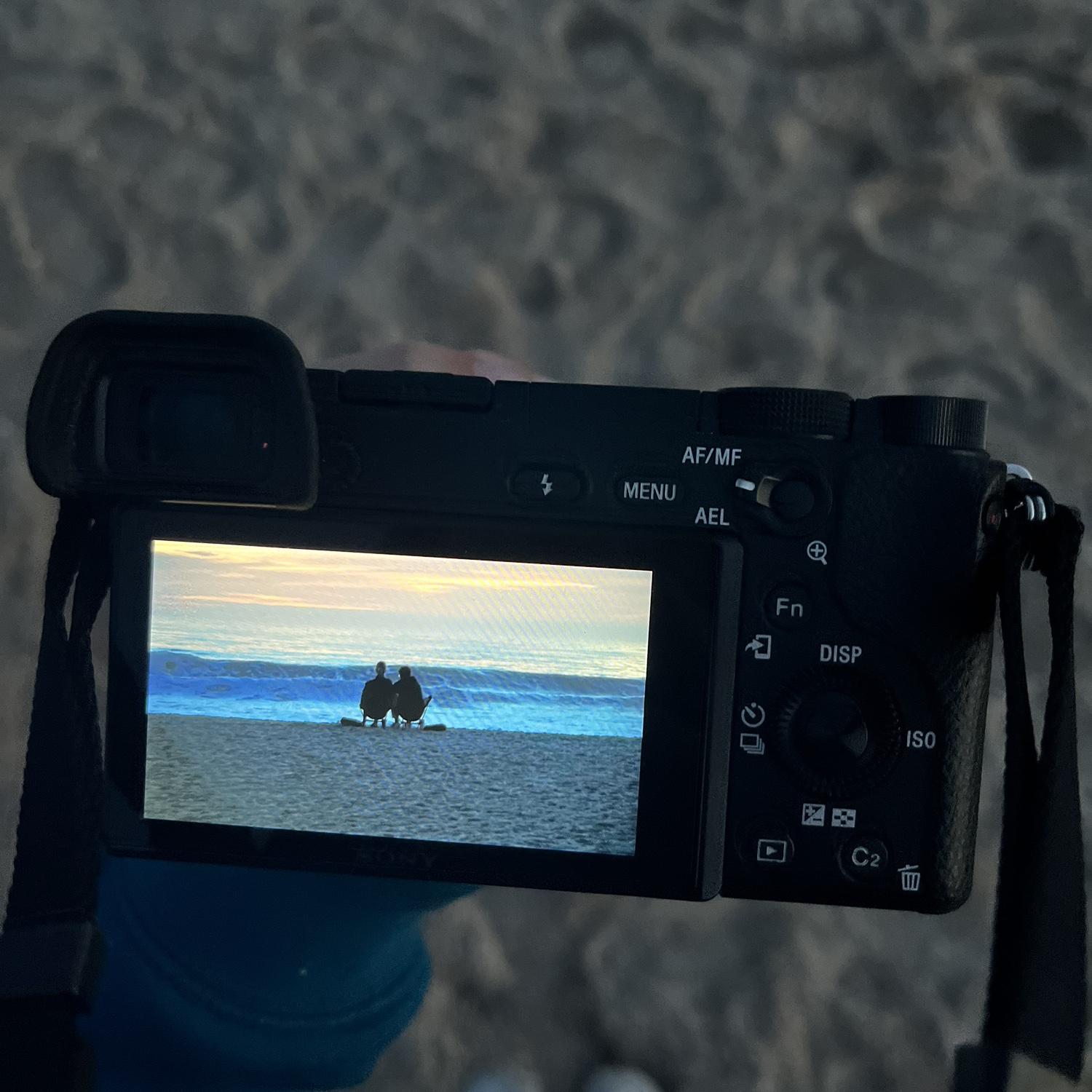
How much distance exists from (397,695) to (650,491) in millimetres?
116

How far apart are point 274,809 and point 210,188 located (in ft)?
2.31

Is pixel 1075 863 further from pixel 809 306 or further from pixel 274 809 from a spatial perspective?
pixel 809 306

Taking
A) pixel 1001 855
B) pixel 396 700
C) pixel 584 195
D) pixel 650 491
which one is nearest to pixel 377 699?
pixel 396 700

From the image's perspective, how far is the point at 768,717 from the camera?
0.40 metres

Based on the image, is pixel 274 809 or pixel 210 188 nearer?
pixel 274 809

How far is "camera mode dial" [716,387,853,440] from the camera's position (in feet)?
1.27

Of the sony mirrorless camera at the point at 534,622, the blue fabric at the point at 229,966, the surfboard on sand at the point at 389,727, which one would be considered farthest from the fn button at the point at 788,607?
the blue fabric at the point at 229,966

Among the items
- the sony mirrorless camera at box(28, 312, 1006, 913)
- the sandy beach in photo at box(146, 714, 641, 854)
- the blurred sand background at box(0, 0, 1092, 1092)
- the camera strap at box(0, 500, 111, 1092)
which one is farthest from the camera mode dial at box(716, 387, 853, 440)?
the blurred sand background at box(0, 0, 1092, 1092)

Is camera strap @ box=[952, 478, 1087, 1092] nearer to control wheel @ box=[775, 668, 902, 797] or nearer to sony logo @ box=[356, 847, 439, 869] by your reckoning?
control wheel @ box=[775, 668, 902, 797]

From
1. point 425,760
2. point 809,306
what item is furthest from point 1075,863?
point 809,306

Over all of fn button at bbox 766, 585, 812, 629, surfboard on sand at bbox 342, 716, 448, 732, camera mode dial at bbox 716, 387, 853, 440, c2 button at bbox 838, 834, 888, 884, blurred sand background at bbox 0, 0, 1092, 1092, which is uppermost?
blurred sand background at bbox 0, 0, 1092, 1092

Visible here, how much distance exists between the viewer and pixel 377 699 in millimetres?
396

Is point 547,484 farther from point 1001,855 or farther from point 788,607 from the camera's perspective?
point 1001,855

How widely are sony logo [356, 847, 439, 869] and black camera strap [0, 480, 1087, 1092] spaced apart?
116 mm
